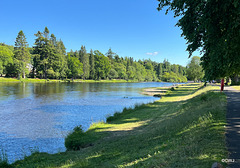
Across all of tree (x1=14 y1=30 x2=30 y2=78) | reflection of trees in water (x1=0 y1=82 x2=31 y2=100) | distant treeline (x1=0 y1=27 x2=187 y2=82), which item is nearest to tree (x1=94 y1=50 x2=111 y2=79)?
distant treeline (x1=0 y1=27 x2=187 y2=82)

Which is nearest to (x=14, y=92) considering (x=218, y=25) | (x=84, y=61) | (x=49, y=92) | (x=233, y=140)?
(x=49, y=92)

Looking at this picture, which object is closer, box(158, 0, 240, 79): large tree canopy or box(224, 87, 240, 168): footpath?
box(224, 87, 240, 168): footpath

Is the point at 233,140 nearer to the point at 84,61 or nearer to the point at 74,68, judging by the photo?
the point at 74,68

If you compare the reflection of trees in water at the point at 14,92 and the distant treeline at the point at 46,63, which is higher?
the distant treeline at the point at 46,63

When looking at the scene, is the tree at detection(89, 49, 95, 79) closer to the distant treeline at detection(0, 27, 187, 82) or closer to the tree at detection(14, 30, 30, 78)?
the distant treeline at detection(0, 27, 187, 82)

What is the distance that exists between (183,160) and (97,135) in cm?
944

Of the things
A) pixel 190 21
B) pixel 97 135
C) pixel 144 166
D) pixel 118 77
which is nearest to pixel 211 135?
pixel 144 166

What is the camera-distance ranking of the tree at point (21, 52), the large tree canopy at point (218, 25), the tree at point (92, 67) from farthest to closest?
the tree at point (92, 67) → the tree at point (21, 52) → the large tree canopy at point (218, 25)

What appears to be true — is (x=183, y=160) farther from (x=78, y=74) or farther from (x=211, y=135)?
(x=78, y=74)

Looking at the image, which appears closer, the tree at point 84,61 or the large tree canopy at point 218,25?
the large tree canopy at point 218,25

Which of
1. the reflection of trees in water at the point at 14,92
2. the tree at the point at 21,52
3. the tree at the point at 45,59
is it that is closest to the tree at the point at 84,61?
the tree at the point at 45,59

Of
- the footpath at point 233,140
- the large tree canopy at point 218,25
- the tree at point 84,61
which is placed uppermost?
the tree at point 84,61

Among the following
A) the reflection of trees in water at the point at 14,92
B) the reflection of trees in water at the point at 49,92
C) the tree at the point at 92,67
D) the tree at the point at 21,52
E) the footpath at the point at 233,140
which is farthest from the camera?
the tree at the point at 92,67

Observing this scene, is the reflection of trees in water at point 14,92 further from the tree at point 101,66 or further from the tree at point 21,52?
the tree at point 101,66
